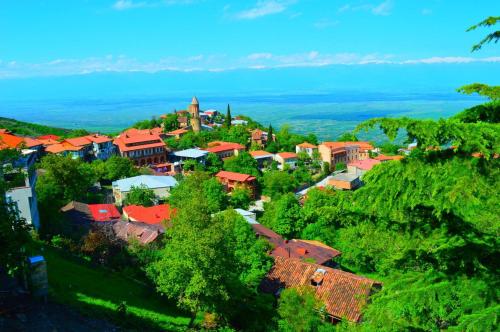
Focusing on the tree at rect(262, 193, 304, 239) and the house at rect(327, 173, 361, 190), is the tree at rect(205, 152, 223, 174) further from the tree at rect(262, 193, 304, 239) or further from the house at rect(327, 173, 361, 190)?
the tree at rect(262, 193, 304, 239)

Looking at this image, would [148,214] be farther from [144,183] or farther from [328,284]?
[328,284]

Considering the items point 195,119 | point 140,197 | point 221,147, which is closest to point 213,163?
point 221,147

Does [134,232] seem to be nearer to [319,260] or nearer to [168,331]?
[319,260]

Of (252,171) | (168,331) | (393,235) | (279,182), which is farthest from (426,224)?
(252,171)

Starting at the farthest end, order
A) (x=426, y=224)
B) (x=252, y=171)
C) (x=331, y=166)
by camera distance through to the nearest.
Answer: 1. (x=331, y=166)
2. (x=252, y=171)
3. (x=426, y=224)

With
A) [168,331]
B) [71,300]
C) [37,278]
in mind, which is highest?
[37,278]
